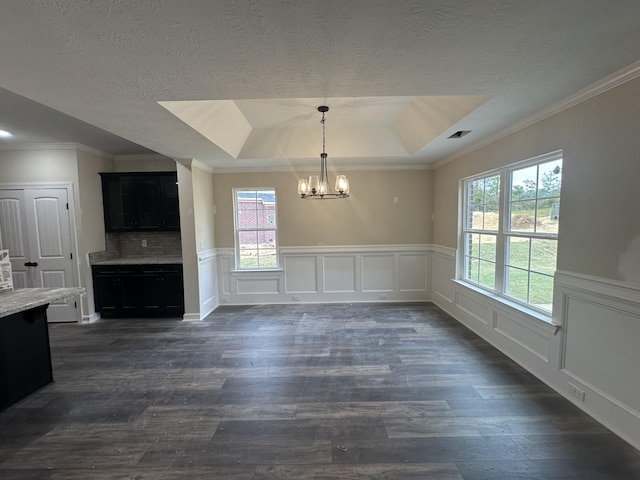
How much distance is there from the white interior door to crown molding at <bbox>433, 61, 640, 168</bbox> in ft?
19.4

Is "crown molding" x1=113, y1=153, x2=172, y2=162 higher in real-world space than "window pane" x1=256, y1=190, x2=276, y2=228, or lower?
higher

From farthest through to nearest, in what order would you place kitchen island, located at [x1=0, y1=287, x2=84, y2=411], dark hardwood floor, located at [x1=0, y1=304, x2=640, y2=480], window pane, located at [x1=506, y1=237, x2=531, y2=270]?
window pane, located at [x1=506, y1=237, x2=531, y2=270] < kitchen island, located at [x1=0, y1=287, x2=84, y2=411] < dark hardwood floor, located at [x1=0, y1=304, x2=640, y2=480]

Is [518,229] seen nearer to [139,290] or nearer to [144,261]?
[144,261]

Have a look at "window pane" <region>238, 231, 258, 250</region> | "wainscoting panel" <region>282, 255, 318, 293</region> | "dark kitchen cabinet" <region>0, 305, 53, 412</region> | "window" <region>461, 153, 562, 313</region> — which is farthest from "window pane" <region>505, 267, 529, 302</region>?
"dark kitchen cabinet" <region>0, 305, 53, 412</region>

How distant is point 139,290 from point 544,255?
5.35 meters

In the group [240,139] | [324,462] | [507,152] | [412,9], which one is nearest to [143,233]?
[240,139]

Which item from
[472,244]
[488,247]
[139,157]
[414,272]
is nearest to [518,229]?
[488,247]

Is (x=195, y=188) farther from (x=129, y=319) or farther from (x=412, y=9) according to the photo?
(x=412, y=9)

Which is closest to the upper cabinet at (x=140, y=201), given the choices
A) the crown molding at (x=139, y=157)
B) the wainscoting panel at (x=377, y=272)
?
the crown molding at (x=139, y=157)

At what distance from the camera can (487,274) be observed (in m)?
3.51

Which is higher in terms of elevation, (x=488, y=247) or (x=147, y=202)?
(x=147, y=202)

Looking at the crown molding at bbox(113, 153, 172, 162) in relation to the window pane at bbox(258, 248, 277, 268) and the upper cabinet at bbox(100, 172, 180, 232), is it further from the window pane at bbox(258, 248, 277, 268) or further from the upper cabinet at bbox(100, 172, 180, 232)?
the window pane at bbox(258, 248, 277, 268)

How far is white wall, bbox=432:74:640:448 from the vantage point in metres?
1.82

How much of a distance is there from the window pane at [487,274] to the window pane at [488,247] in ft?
0.25
